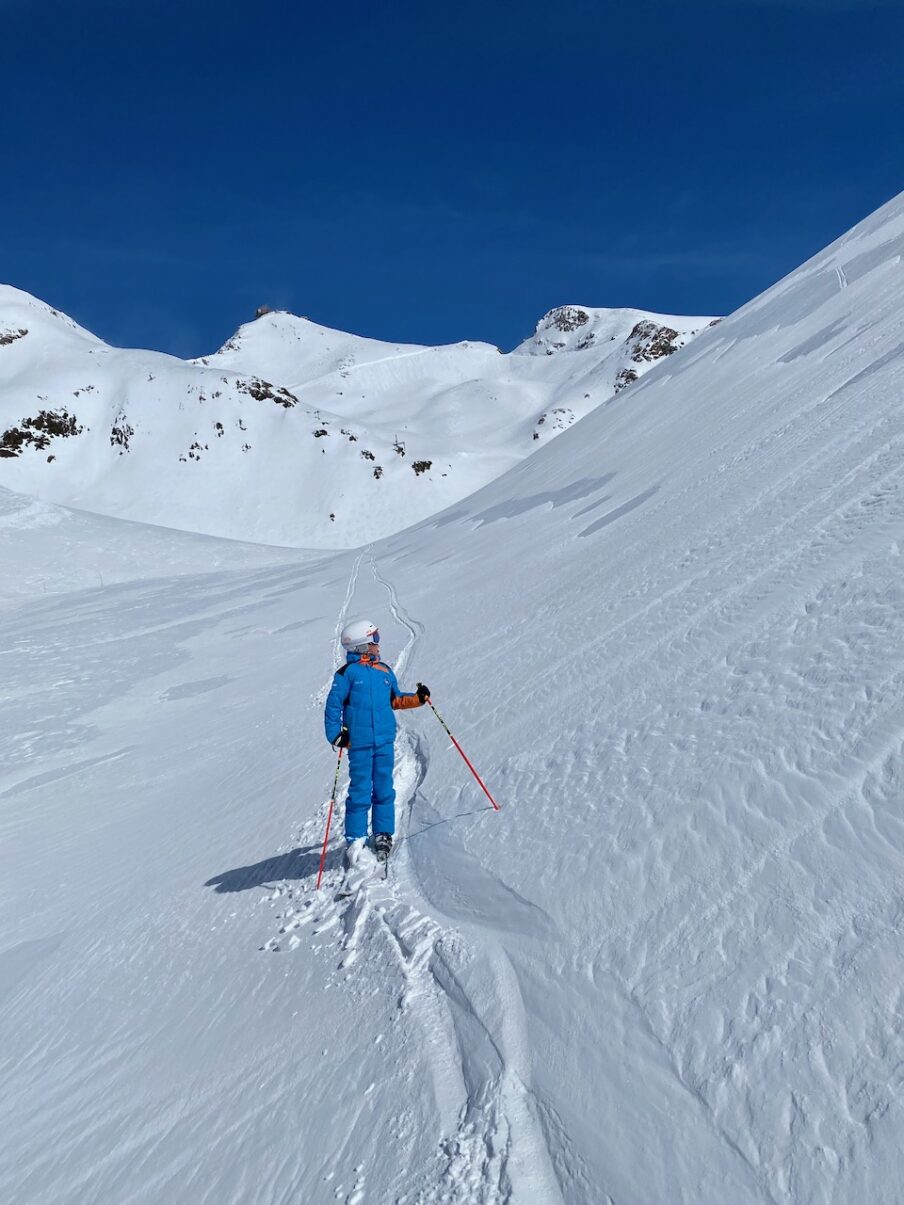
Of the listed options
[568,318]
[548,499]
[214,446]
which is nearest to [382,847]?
[548,499]

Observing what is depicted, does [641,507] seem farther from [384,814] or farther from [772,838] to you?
[772,838]

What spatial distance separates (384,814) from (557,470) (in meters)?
21.5

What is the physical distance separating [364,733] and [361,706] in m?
0.19

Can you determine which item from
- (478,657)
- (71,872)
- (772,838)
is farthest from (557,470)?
(772,838)

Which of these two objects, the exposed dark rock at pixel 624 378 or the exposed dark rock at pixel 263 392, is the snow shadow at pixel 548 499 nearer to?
the exposed dark rock at pixel 263 392

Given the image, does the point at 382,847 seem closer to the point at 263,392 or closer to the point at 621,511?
the point at 621,511

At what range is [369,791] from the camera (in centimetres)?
571

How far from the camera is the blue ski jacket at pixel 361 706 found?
18.5ft

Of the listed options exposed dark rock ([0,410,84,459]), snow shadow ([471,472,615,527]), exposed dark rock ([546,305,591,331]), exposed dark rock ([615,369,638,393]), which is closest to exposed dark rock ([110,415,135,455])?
exposed dark rock ([0,410,84,459])

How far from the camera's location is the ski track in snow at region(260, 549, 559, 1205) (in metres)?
2.81

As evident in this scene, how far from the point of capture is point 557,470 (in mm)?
25984

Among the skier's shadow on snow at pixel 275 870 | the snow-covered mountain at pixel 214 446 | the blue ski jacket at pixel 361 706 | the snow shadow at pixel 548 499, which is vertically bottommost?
the skier's shadow on snow at pixel 275 870

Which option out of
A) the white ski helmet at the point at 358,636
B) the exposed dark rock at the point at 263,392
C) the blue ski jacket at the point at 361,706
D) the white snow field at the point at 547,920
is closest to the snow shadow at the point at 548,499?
the white snow field at the point at 547,920

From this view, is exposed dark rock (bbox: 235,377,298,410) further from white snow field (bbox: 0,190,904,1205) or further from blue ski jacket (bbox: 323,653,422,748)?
→ blue ski jacket (bbox: 323,653,422,748)
